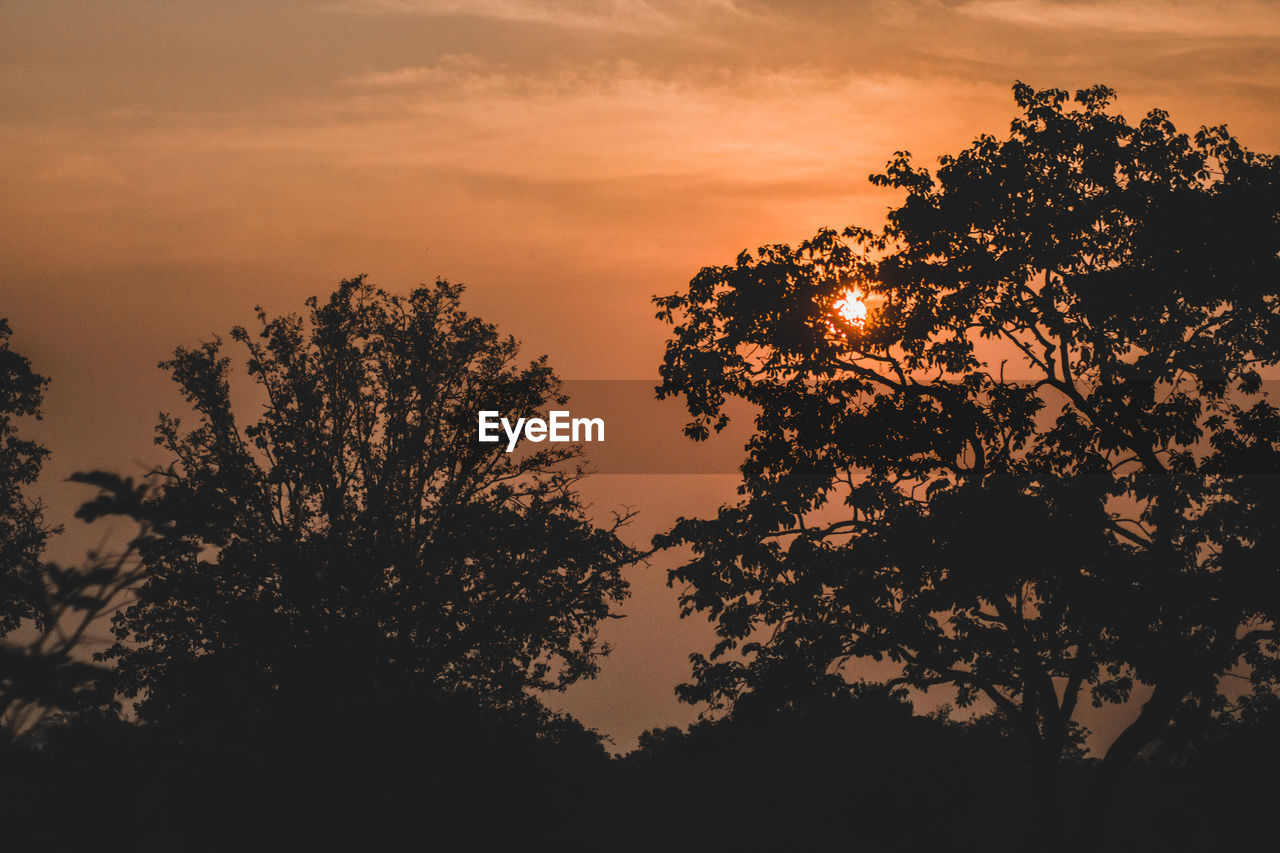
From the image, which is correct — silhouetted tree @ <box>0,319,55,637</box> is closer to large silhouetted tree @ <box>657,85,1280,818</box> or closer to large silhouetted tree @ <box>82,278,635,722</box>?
large silhouetted tree @ <box>82,278,635,722</box>

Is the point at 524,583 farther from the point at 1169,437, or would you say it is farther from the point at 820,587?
the point at 1169,437

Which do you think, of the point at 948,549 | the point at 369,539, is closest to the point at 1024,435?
the point at 948,549

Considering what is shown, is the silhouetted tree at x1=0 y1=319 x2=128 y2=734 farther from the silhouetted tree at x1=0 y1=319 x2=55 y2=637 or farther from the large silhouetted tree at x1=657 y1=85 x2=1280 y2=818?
the large silhouetted tree at x1=657 y1=85 x2=1280 y2=818

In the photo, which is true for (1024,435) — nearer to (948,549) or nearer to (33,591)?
(948,549)

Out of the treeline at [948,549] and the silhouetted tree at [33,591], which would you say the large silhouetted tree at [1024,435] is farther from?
the silhouetted tree at [33,591]

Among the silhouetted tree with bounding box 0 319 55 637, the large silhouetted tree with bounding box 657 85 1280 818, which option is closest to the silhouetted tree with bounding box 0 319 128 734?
the silhouetted tree with bounding box 0 319 55 637

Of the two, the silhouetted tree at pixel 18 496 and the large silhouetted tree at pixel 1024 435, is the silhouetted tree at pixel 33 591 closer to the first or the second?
the silhouetted tree at pixel 18 496

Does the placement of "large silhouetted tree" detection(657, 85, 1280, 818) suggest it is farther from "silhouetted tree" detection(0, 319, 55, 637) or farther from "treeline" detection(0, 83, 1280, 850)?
"silhouetted tree" detection(0, 319, 55, 637)

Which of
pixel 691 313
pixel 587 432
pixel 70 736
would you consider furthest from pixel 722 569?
pixel 70 736

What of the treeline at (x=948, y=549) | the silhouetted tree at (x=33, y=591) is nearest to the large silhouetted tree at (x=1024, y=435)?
the treeline at (x=948, y=549)

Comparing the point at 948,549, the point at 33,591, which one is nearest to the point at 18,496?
the point at 33,591

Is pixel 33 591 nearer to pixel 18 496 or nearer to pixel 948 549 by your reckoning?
pixel 18 496

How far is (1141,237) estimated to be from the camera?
22.4 metres

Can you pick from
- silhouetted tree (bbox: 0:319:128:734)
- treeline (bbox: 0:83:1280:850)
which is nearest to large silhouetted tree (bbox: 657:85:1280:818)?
treeline (bbox: 0:83:1280:850)
